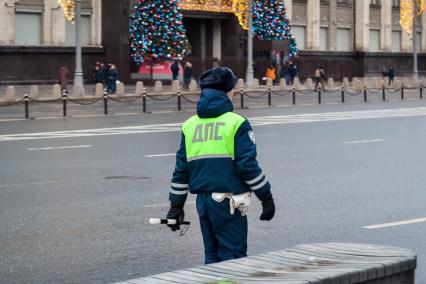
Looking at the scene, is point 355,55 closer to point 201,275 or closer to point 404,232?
point 404,232

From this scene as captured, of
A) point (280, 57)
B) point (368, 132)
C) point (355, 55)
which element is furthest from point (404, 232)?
point (355, 55)

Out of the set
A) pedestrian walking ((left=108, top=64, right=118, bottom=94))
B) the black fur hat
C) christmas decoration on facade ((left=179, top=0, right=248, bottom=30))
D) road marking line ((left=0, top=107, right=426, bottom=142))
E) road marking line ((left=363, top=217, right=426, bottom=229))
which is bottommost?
road marking line ((left=363, top=217, right=426, bottom=229))

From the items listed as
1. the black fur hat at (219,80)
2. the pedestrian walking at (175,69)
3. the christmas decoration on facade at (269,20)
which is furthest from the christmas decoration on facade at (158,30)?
the black fur hat at (219,80)

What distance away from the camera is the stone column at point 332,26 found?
79250 millimetres

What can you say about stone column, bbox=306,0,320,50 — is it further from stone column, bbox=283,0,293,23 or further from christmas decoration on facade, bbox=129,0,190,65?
christmas decoration on facade, bbox=129,0,190,65

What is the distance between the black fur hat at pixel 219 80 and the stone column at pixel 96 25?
53.4 metres

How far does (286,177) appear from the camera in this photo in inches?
659

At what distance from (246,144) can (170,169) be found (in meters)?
11.1

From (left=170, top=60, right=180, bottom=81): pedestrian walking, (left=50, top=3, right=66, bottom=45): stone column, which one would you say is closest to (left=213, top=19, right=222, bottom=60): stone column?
(left=170, top=60, right=180, bottom=81): pedestrian walking

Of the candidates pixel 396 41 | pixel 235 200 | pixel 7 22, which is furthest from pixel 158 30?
pixel 235 200

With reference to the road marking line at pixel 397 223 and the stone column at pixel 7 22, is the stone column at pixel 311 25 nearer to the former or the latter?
the stone column at pixel 7 22

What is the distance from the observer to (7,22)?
5422 centimetres

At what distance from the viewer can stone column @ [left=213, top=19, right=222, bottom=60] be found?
71250 mm

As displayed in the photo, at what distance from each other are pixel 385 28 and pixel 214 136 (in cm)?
7958
